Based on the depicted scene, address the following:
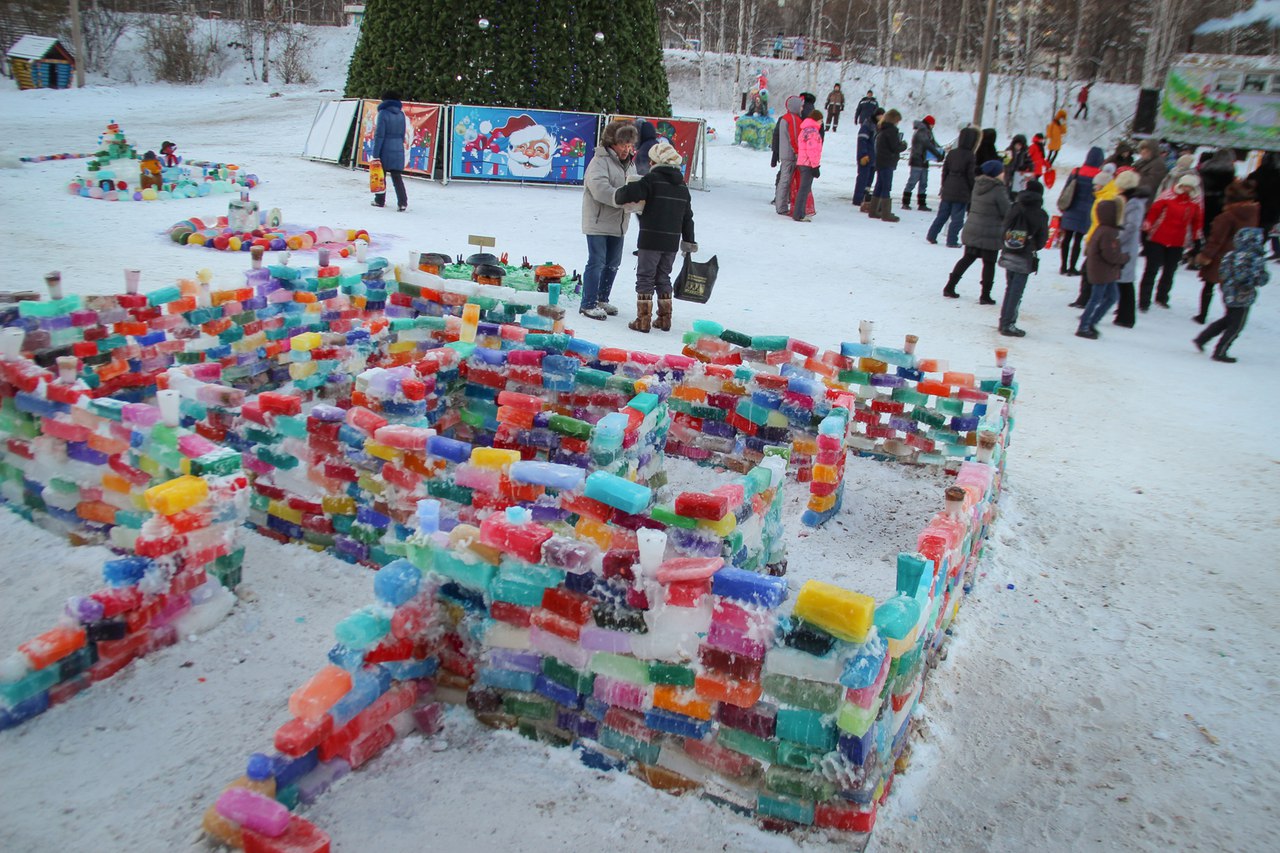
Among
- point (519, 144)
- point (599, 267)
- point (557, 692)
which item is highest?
point (519, 144)

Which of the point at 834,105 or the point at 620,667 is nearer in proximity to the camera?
the point at 620,667

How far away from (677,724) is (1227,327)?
8.35 m

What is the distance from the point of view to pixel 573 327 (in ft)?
25.4

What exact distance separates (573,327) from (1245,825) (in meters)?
5.87

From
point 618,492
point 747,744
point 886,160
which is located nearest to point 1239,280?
point 886,160

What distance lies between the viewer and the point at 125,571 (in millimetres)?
3070

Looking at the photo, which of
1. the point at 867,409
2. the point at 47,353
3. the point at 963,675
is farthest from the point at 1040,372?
the point at 47,353

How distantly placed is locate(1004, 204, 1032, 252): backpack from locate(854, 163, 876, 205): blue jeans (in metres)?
6.27

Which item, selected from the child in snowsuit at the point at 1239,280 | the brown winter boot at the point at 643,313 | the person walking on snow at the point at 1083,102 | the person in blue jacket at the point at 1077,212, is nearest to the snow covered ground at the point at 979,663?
the brown winter boot at the point at 643,313

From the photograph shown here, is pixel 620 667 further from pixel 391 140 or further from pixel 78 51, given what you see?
pixel 78 51

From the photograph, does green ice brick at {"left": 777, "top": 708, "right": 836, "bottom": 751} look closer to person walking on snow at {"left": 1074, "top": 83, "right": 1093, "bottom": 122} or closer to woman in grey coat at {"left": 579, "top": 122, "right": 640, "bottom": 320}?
woman in grey coat at {"left": 579, "top": 122, "right": 640, "bottom": 320}

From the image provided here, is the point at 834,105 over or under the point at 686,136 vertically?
over

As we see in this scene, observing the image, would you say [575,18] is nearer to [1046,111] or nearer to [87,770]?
[87,770]

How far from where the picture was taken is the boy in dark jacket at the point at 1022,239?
842 centimetres
